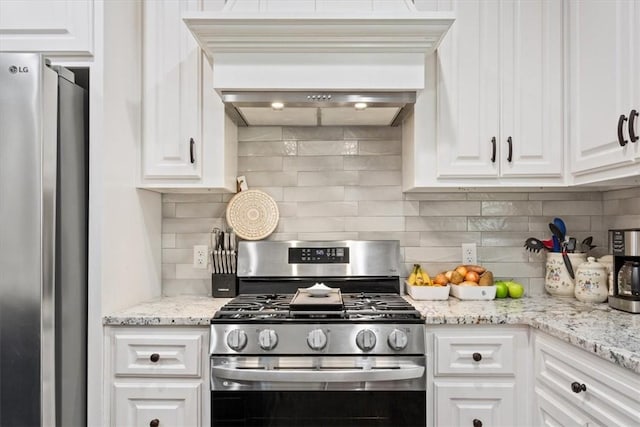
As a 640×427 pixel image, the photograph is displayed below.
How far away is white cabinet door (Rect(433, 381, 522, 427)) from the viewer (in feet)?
5.74

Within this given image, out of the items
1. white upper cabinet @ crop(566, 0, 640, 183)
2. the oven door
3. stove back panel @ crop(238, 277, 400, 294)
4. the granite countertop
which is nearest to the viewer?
the granite countertop

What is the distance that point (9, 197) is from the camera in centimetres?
148

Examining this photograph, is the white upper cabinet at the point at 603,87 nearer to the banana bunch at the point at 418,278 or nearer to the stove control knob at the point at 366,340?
the banana bunch at the point at 418,278

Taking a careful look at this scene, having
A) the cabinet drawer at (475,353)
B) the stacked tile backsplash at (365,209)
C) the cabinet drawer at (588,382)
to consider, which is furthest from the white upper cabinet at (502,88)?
the cabinet drawer at (588,382)

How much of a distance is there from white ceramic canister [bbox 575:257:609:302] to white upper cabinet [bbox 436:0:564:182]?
0.43 metres

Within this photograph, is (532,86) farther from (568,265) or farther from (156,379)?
(156,379)

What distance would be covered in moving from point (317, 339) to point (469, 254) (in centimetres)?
106

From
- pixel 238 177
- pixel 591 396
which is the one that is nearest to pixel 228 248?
pixel 238 177

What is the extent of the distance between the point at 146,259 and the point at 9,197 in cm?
77

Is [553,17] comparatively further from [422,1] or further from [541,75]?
[422,1]

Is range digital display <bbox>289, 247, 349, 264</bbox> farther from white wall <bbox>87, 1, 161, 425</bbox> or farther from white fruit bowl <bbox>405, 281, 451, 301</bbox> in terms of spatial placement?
white wall <bbox>87, 1, 161, 425</bbox>

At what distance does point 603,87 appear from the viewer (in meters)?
1.77

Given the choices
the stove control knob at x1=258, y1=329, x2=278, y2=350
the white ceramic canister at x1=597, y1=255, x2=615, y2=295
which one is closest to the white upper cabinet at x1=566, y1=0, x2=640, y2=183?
the white ceramic canister at x1=597, y1=255, x2=615, y2=295

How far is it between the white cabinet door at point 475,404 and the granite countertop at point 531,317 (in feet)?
0.80
